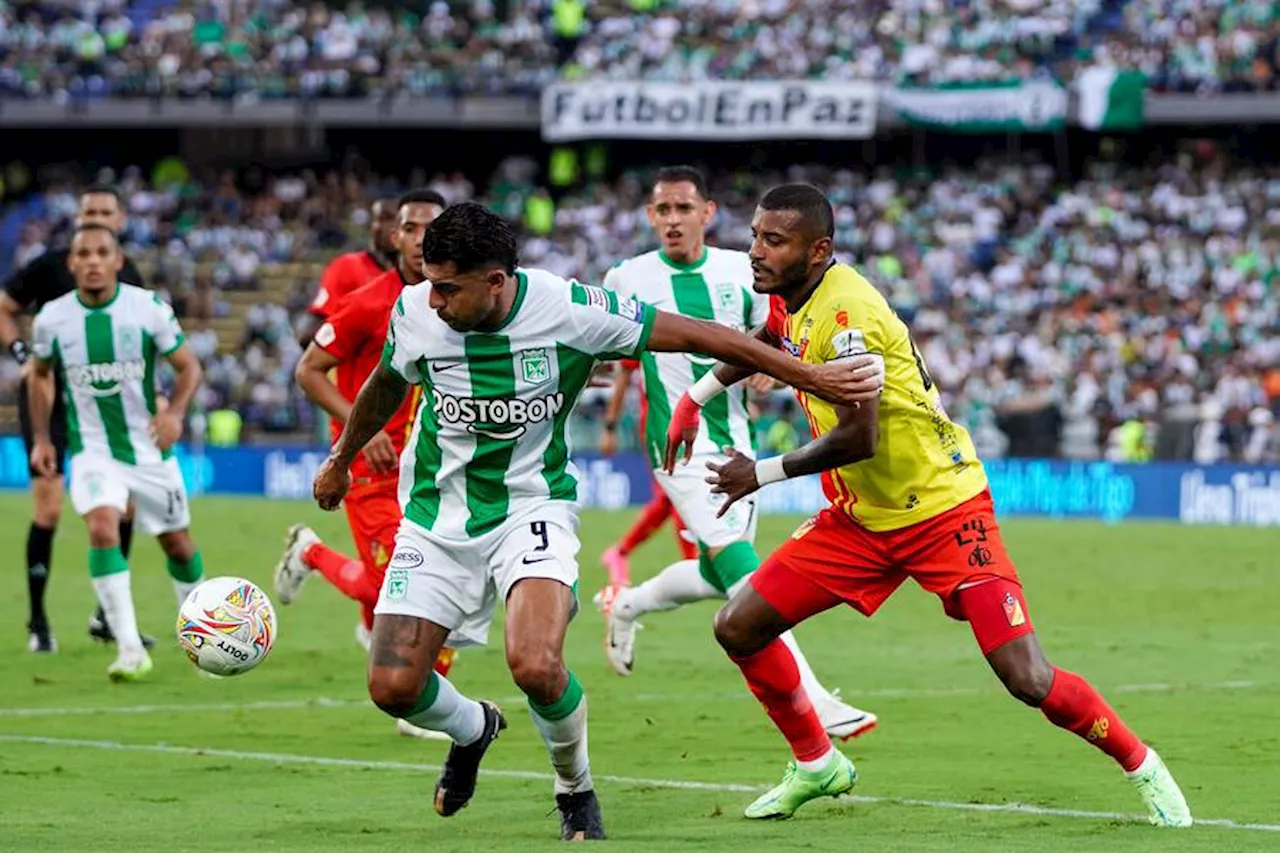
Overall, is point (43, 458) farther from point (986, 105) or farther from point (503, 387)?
point (986, 105)

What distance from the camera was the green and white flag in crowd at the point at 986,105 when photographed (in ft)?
138

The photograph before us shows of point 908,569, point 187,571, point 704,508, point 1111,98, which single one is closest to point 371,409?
point 908,569

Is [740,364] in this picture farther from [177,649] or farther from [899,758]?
[177,649]

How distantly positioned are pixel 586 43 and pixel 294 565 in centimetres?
3587

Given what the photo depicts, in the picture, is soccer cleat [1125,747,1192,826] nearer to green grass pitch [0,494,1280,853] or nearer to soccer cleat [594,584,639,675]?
green grass pitch [0,494,1280,853]

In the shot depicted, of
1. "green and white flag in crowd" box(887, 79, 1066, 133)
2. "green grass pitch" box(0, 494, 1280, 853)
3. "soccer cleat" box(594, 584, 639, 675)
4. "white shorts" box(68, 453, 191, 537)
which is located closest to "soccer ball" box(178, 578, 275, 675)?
"green grass pitch" box(0, 494, 1280, 853)

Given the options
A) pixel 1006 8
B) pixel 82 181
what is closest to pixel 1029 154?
pixel 1006 8

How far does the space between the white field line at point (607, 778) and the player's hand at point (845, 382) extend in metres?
1.86

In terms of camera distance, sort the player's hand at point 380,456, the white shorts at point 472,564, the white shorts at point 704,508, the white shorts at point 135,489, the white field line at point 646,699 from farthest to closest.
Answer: the white shorts at point 135,489, the white field line at point 646,699, the white shorts at point 704,508, the player's hand at point 380,456, the white shorts at point 472,564

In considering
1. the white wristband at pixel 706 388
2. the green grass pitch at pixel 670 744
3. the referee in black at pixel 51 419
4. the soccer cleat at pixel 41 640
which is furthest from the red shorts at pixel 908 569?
the soccer cleat at pixel 41 640

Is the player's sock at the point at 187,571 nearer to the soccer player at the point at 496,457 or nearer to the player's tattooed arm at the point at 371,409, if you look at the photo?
the player's tattooed arm at the point at 371,409

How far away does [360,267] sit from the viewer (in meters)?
11.8

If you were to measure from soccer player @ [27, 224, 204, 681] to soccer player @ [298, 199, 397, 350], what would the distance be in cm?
204

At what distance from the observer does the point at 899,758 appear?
1027 centimetres
